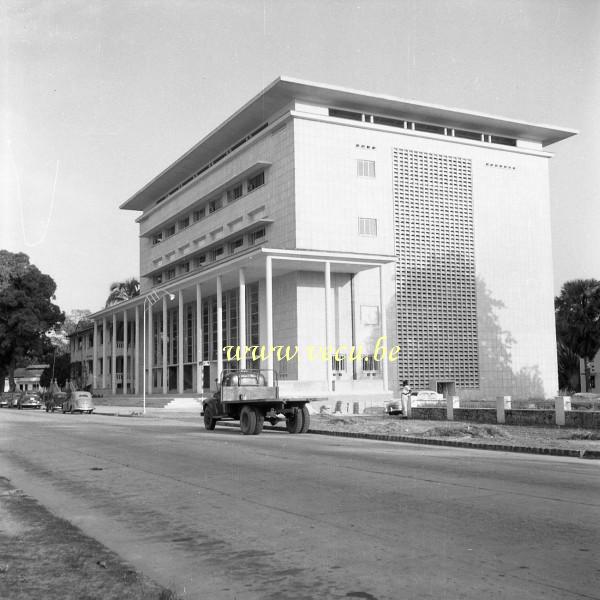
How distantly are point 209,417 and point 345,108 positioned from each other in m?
29.4

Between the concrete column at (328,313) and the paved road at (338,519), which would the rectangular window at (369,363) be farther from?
the paved road at (338,519)

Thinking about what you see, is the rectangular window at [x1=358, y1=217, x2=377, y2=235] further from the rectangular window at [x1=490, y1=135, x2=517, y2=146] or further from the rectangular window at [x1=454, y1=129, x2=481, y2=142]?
the rectangular window at [x1=490, y1=135, x2=517, y2=146]

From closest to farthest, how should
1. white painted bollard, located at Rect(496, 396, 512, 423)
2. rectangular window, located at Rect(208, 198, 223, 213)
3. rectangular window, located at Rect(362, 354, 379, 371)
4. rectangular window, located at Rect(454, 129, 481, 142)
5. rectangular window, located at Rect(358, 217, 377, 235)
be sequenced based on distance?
white painted bollard, located at Rect(496, 396, 512, 423), rectangular window, located at Rect(362, 354, 379, 371), rectangular window, located at Rect(358, 217, 377, 235), rectangular window, located at Rect(454, 129, 481, 142), rectangular window, located at Rect(208, 198, 223, 213)

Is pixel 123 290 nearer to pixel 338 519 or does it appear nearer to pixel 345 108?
pixel 345 108

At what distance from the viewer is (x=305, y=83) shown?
1804 inches

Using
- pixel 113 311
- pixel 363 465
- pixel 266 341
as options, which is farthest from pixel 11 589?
pixel 113 311

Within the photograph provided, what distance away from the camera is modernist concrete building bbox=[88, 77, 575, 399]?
151 feet

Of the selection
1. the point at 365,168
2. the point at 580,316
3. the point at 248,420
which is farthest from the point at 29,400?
the point at 580,316

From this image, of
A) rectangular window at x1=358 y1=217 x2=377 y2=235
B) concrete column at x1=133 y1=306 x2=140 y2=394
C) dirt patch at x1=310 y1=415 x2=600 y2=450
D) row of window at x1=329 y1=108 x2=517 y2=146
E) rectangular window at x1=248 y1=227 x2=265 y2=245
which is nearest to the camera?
dirt patch at x1=310 y1=415 x2=600 y2=450

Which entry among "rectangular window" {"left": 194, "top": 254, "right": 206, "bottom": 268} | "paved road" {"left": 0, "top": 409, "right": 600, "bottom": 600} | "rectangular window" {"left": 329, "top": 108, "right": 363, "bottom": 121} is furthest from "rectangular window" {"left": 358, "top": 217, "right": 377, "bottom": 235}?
"paved road" {"left": 0, "top": 409, "right": 600, "bottom": 600}

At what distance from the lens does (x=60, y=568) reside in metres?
6.36

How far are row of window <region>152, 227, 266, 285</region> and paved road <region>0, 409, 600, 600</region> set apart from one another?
35.4 metres

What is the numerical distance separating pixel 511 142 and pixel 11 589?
5524 centimetres

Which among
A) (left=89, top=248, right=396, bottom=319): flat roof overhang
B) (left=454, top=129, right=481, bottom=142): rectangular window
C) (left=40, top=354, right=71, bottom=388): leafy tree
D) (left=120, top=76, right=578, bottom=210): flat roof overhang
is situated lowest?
(left=40, top=354, right=71, bottom=388): leafy tree
